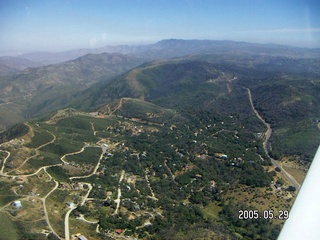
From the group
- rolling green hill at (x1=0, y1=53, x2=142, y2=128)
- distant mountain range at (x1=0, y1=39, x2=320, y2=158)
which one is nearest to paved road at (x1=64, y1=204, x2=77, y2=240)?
distant mountain range at (x1=0, y1=39, x2=320, y2=158)

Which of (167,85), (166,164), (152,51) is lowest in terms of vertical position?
(166,164)

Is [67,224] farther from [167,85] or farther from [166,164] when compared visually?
[167,85]

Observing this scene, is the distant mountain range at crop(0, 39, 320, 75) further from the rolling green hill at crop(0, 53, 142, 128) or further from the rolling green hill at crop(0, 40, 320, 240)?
the rolling green hill at crop(0, 40, 320, 240)

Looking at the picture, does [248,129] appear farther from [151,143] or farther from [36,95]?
[36,95]

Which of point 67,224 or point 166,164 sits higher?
point 67,224

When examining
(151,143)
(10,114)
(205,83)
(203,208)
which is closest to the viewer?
(203,208)

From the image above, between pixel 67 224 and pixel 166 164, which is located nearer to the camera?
pixel 67 224

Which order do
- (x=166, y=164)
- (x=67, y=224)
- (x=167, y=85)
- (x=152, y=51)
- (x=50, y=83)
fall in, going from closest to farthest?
(x=67, y=224), (x=166, y=164), (x=167, y=85), (x=50, y=83), (x=152, y=51)

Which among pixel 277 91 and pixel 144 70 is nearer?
pixel 277 91

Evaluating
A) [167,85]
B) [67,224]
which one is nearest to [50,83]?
[167,85]

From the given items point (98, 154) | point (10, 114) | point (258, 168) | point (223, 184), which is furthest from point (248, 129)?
point (10, 114)

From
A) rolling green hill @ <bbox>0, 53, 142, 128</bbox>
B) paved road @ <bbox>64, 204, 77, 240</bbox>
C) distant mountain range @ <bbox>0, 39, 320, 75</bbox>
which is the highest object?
distant mountain range @ <bbox>0, 39, 320, 75</bbox>
